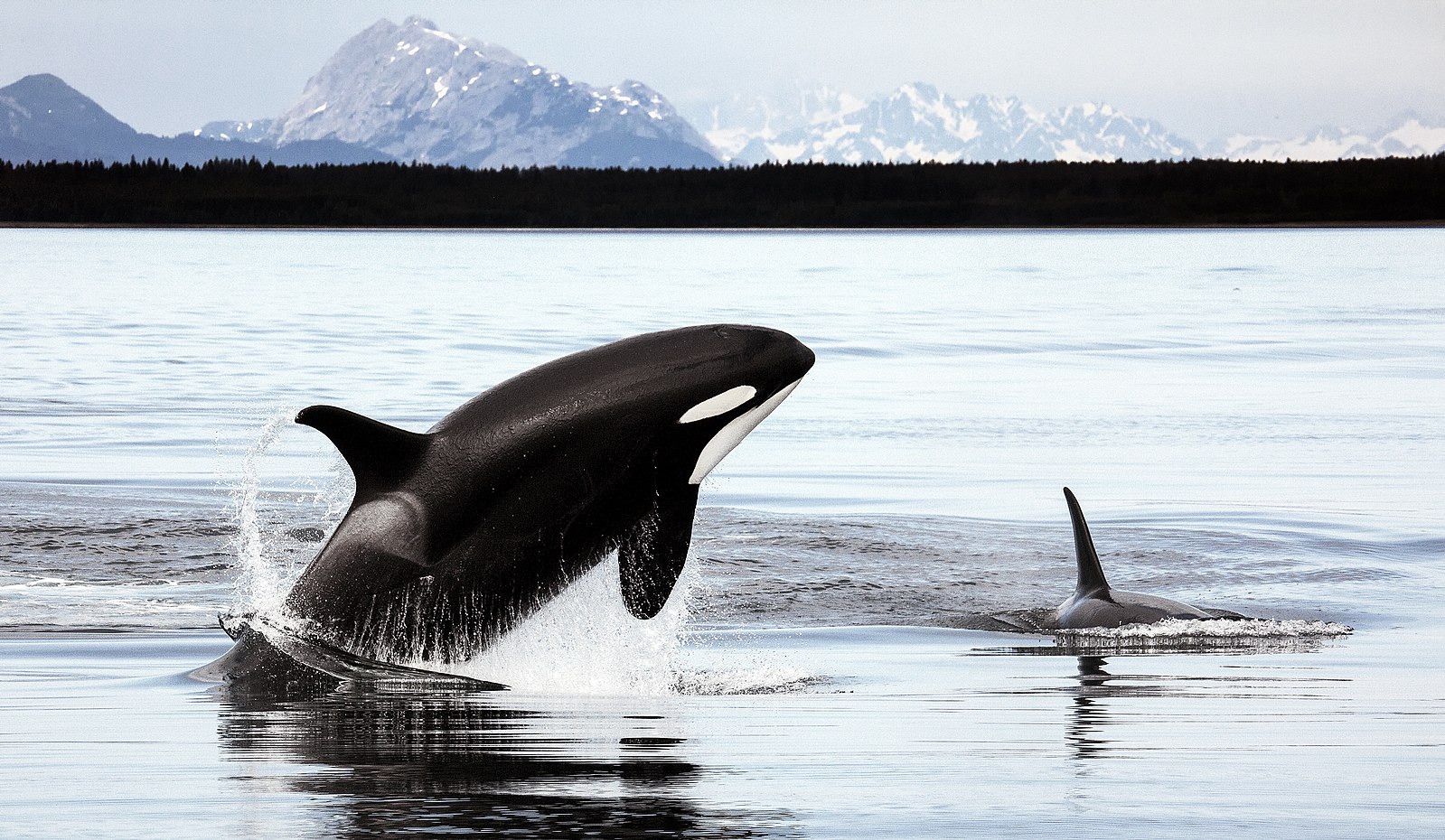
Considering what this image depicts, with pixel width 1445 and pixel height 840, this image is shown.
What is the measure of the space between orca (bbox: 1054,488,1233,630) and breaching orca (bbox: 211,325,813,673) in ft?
12.0

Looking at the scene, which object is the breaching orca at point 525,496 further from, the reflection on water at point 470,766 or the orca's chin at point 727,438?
the reflection on water at point 470,766

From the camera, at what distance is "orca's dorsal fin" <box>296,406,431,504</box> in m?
7.83

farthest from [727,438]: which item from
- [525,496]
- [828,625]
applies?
[828,625]

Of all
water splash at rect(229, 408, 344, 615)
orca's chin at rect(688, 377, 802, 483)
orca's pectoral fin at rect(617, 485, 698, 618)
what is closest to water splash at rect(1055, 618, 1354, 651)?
orca's chin at rect(688, 377, 802, 483)

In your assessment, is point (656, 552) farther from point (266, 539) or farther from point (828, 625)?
point (266, 539)

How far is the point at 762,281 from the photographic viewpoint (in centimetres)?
7825

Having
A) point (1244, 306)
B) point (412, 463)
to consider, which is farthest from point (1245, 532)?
point (1244, 306)

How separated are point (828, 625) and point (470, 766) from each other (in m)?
5.32

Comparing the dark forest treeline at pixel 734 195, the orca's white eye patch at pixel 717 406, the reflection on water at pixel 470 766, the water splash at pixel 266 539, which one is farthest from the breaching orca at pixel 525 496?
the dark forest treeline at pixel 734 195

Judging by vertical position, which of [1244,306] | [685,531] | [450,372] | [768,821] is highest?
[1244,306]

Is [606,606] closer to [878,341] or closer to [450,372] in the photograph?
[450,372]

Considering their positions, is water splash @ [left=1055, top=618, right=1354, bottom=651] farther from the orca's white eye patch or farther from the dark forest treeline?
the dark forest treeline

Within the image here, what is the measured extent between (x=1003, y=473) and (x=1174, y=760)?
12.6 m

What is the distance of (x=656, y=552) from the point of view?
27.8ft
